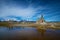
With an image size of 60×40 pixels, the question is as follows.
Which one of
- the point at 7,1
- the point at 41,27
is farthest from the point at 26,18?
the point at 7,1

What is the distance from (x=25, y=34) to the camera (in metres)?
2.72

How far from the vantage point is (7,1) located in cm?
275

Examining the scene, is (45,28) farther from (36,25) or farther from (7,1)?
(7,1)

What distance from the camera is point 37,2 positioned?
108 inches

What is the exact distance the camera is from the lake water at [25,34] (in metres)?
2.67

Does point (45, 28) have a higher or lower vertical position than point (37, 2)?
lower

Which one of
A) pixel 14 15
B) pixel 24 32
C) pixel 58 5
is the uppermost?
pixel 58 5

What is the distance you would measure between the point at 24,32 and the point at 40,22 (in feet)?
1.49

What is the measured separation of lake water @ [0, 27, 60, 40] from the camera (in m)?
2.67

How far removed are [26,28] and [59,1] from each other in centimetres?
102

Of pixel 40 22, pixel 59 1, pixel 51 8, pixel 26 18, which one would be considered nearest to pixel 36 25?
pixel 40 22

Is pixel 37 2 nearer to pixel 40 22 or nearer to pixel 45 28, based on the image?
pixel 40 22

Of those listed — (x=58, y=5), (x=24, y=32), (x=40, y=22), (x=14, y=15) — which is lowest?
(x=24, y=32)

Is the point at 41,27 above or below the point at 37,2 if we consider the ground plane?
below
